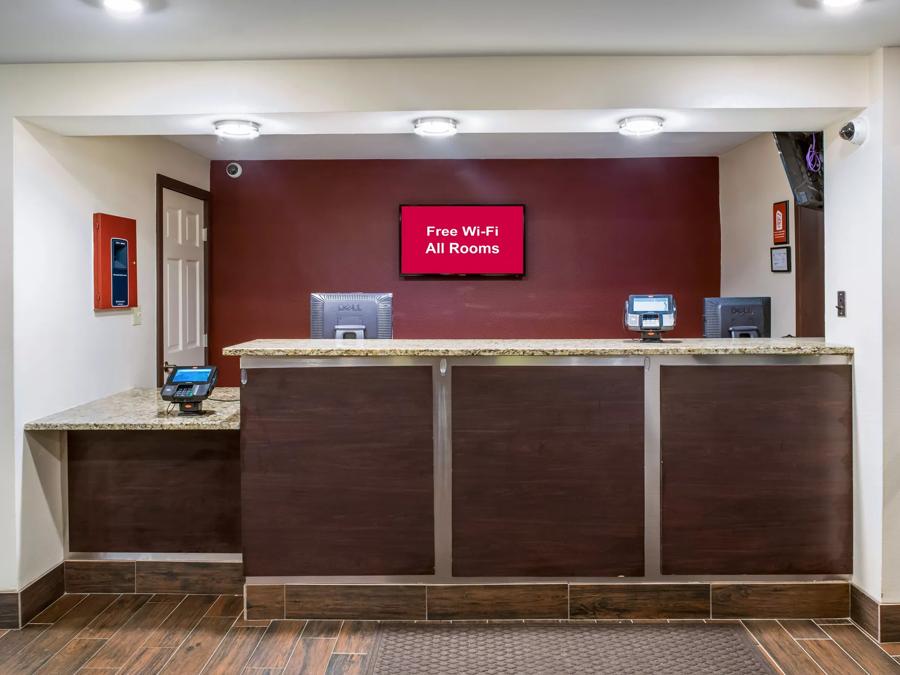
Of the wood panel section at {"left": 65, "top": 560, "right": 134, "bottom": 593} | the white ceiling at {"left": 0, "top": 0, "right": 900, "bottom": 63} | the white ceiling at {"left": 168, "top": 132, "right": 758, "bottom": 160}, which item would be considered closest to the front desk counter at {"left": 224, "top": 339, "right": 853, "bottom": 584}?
the wood panel section at {"left": 65, "top": 560, "right": 134, "bottom": 593}

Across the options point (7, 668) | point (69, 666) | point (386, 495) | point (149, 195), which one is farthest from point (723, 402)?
point (149, 195)

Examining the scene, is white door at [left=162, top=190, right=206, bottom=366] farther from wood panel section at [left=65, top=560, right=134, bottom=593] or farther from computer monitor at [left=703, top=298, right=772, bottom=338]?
computer monitor at [left=703, top=298, right=772, bottom=338]

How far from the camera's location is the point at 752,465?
2.88m

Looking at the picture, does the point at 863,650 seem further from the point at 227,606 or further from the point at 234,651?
the point at 227,606

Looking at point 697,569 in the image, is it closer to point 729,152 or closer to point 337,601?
point 337,601

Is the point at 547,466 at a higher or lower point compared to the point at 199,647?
higher

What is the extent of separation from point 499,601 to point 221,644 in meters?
1.12

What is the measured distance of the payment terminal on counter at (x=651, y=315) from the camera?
10.3 feet

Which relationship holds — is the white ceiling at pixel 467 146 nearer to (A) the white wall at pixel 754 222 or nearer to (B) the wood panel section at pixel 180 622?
(A) the white wall at pixel 754 222

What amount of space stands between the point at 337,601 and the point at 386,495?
492 millimetres

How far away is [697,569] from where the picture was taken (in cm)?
289

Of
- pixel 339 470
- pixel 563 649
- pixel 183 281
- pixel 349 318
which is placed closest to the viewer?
pixel 563 649

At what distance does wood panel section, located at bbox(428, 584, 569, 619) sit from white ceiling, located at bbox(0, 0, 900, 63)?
Answer: 2.18 m

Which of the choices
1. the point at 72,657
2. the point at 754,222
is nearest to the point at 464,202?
the point at 754,222
